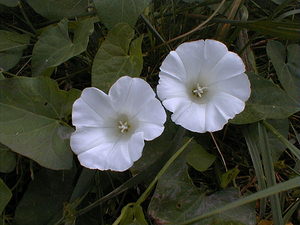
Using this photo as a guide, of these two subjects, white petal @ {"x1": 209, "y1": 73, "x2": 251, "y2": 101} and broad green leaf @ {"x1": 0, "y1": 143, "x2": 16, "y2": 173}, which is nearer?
white petal @ {"x1": 209, "y1": 73, "x2": 251, "y2": 101}

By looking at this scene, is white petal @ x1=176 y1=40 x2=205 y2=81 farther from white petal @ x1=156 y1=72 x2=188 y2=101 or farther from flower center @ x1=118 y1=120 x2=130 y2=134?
flower center @ x1=118 y1=120 x2=130 y2=134

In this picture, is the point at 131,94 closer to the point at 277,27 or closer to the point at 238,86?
the point at 238,86

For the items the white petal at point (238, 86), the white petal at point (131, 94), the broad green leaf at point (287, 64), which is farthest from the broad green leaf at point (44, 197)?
the broad green leaf at point (287, 64)

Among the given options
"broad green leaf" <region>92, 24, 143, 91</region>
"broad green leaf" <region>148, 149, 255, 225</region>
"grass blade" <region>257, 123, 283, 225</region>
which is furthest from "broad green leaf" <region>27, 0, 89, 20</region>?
"grass blade" <region>257, 123, 283, 225</region>

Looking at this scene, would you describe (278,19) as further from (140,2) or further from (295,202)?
(295,202)

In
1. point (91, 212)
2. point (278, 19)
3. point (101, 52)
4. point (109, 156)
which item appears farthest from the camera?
point (278, 19)

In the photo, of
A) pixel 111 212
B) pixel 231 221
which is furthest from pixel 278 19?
pixel 111 212

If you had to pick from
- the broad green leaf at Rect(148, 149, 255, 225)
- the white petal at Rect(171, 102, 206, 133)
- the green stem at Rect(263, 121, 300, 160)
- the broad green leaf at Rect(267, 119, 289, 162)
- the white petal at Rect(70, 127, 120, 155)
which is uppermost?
the white petal at Rect(171, 102, 206, 133)

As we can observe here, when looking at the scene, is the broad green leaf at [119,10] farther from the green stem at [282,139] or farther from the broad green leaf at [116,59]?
the green stem at [282,139]
